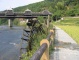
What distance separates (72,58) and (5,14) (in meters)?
82.3

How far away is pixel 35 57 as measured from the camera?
5.41 meters

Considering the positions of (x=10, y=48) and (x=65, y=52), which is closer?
(x=65, y=52)

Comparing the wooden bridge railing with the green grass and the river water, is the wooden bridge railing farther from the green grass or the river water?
the river water

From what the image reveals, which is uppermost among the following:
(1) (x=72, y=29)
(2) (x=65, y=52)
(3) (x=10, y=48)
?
(2) (x=65, y=52)

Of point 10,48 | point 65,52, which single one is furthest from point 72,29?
point 65,52

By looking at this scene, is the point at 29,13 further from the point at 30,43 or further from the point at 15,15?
the point at 30,43

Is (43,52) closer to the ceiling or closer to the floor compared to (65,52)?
closer to the ceiling

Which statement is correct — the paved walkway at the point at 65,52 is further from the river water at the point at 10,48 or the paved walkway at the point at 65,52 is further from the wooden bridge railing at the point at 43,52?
the river water at the point at 10,48

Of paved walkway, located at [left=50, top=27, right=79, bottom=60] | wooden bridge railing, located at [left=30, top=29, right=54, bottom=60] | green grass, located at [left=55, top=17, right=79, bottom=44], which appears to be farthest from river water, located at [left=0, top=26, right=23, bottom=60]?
wooden bridge railing, located at [left=30, top=29, right=54, bottom=60]

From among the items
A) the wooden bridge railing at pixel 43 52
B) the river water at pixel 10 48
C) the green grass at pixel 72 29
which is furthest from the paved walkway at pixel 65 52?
the river water at pixel 10 48

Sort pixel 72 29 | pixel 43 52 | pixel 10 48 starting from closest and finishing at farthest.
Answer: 1. pixel 43 52
2. pixel 10 48
3. pixel 72 29

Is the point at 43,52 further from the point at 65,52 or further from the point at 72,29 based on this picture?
the point at 72,29

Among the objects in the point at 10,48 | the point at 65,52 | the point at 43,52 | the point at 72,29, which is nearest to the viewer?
the point at 43,52

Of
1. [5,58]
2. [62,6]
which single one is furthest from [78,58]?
[62,6]
